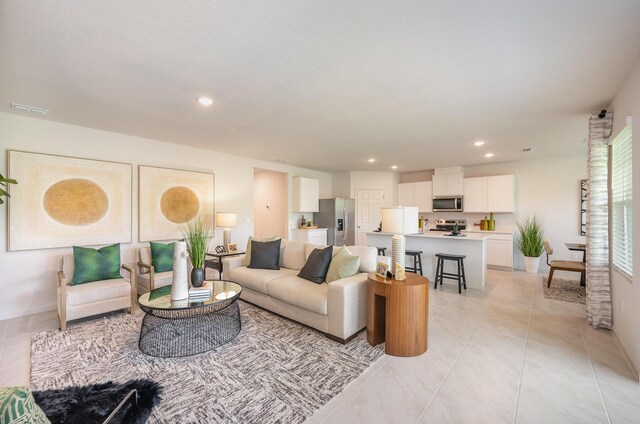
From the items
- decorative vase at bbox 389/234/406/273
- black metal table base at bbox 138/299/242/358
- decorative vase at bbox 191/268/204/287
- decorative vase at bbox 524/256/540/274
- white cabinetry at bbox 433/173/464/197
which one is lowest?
black metal table base at bbox 138/299/242/358

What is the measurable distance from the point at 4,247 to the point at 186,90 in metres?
3.05

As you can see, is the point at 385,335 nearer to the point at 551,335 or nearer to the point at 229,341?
the point at 229,341

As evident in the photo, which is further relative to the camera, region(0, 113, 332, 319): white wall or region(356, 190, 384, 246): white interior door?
region(356, 190, 384, 246): white interior door

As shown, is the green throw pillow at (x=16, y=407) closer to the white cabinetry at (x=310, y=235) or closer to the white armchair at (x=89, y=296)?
the white armchair at (x=89, y=296)

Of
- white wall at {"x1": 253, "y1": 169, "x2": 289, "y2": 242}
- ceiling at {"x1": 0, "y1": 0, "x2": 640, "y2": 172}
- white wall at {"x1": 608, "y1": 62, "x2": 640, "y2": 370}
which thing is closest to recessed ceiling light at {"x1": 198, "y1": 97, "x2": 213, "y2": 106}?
ceiling at {"x1": 0, "y1": 0, "x2": 640, "y2": 172}

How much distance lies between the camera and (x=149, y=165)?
450 cm

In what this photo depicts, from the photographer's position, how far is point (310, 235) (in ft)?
23.5

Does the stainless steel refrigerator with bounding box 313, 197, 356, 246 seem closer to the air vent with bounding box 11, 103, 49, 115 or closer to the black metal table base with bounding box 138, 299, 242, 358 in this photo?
the black metal table base with bounding box 138, 299, 242, 358

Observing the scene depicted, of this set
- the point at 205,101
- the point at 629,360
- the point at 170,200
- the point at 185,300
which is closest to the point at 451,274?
the point at 629,360

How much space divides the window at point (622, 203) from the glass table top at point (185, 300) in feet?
12.3

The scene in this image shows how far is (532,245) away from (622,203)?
367 centimetres

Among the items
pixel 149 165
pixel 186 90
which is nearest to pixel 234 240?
pixel 149 165

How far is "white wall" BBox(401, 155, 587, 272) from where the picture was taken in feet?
19.2

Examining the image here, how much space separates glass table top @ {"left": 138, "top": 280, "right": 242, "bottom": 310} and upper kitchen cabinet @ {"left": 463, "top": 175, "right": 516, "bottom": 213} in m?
5.99
